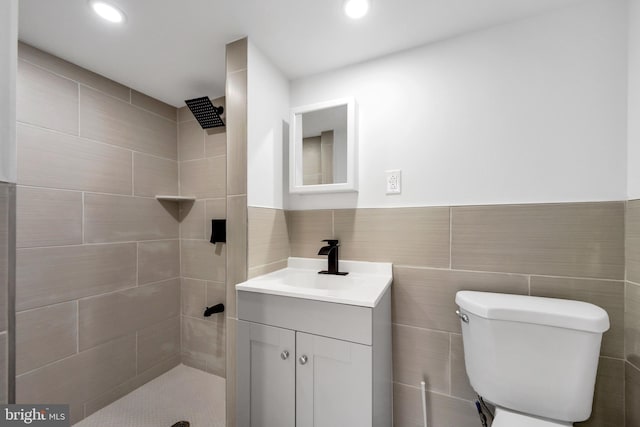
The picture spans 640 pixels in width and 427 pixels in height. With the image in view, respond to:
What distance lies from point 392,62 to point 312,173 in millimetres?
726

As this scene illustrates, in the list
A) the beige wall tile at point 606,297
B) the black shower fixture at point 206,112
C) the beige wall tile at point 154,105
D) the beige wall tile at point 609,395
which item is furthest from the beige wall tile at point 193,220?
the beige wall tile at point 609,395

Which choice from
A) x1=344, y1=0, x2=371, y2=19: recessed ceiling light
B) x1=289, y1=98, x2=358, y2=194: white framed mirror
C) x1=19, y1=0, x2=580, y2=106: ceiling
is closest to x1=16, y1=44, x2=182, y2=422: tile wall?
x1=19, y1=0, x2=580, y2=106: ceiling

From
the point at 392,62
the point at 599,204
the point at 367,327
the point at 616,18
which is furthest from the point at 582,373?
the point at 392,62

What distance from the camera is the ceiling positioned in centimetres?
106

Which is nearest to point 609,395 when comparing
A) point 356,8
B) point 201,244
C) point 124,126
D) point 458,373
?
point 458,373

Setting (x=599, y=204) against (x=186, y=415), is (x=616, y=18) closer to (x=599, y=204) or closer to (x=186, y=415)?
(x=599, y=204)

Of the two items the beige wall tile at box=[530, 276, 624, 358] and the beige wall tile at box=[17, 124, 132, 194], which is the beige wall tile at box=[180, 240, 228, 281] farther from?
the beige wall tile at box=[530, 276, 624, 358]

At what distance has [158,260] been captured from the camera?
1.84 m

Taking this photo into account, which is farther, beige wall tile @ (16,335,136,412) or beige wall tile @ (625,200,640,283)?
beige wall tile @ (16,335,136,412)

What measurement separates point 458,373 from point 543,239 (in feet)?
2.34

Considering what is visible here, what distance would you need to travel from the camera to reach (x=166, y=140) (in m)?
1.94

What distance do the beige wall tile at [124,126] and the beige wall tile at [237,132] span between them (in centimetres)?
91

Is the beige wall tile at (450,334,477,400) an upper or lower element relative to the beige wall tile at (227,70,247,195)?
lower

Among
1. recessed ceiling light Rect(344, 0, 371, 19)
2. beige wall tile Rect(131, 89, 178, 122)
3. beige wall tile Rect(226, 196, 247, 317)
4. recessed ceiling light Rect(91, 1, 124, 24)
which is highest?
recessed ceiling light Rect(344, 0, 371, 19)
